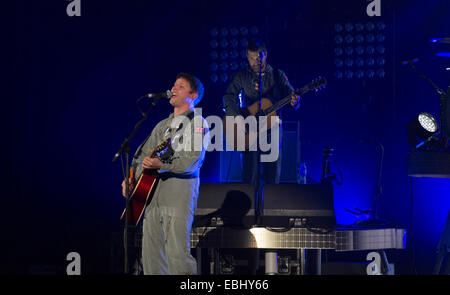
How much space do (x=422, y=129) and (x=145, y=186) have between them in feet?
9.65

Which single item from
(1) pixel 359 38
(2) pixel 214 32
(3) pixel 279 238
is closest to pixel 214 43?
(2) pixel 214 32

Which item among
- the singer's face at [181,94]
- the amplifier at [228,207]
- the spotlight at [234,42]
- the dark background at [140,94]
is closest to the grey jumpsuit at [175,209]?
the singer's face at [181,94]

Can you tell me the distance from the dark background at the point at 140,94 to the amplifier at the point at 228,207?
197 centimetres

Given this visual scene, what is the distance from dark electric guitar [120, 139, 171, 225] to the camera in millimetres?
4480

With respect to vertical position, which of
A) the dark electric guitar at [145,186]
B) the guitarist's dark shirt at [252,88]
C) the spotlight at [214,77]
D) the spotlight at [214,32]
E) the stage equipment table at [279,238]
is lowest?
the stage equipment table at [279,238]

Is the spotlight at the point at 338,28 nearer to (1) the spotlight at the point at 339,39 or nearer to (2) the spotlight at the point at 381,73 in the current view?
(1) the spotlight at the point at 339,39

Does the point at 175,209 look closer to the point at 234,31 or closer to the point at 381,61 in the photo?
the point at 234,31

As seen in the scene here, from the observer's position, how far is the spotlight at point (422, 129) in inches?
226

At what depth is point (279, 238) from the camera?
520 cm

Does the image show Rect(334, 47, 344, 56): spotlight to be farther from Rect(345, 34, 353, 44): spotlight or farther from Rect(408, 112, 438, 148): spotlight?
Rect(408, 112, 438, 148): spotlight

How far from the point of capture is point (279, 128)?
5.98 metres

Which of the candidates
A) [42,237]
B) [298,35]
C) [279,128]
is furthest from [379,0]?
[42,237]
